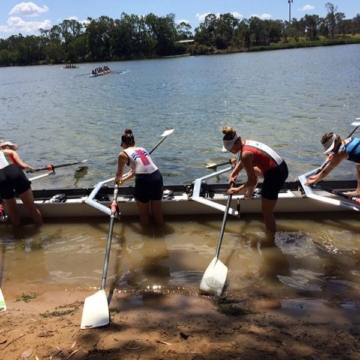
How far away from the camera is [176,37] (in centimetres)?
12081

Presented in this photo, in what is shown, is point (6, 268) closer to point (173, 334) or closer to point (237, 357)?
point (173, 334)

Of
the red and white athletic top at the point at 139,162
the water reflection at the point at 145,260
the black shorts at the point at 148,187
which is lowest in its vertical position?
the water reflection at the point at 145,260

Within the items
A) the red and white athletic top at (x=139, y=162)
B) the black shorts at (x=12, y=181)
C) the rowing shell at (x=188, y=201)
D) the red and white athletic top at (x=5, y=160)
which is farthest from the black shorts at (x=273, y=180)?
the red and white athletic top at (x=5, y=160)

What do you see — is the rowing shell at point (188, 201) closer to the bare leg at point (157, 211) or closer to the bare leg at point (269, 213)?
the bare leg at point (157, 211)

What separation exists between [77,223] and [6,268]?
72.7 inches

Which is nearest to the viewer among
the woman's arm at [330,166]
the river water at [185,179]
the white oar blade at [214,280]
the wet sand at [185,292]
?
the wet sand at [185,292]

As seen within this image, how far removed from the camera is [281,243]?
685 cm

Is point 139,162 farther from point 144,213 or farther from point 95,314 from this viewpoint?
point 95,314

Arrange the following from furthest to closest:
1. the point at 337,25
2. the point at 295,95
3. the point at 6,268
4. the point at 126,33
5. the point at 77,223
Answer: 1. the point at 337,25
2. the point at 126,33
3. the point at 295,95
4. the point at 77,223
5. the point at 6,268

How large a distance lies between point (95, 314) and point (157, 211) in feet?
10.7

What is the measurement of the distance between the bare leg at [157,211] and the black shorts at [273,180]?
2043 millimetres

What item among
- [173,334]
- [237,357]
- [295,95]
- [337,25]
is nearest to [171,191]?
[173,334]

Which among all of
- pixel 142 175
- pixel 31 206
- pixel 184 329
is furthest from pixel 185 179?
pixel 184 329

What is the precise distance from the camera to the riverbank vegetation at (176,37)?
367 ft
